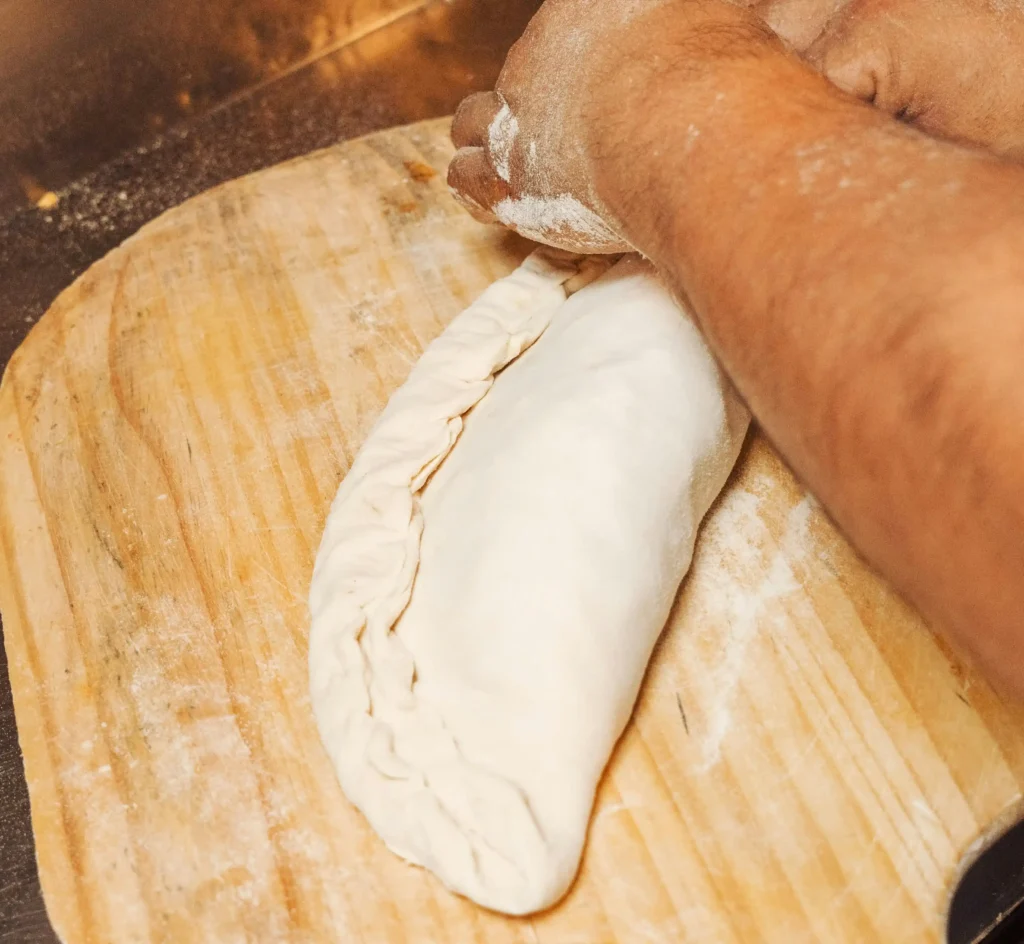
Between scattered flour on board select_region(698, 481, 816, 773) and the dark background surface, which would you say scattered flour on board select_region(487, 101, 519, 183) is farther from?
the dark background surface

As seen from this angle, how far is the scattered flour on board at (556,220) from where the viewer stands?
82cm

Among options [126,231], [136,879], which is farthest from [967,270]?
[126,231]

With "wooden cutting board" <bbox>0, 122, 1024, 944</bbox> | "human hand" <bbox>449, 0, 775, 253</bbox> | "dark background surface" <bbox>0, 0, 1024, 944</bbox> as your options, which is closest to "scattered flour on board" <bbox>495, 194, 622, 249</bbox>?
"human hand" <bbox>449, 0, 775, 253</bbox>

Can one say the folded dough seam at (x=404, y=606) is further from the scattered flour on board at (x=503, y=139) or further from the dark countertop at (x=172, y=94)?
the dark countertop at (x=172, y=94)

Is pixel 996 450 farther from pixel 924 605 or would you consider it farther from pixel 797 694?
pixel 797 694

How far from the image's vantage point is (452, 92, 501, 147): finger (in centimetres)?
86

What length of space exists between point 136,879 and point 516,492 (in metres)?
0.51

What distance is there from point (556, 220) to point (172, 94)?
3.73 ft

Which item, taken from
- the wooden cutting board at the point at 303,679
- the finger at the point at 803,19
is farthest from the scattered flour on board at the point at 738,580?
the finger at the point at 803,19

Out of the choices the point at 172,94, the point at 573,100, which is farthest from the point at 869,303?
the point at 172,94

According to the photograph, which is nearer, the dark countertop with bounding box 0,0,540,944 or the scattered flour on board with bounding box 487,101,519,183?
the scattered flour on board with bounding box 487,101,519,183

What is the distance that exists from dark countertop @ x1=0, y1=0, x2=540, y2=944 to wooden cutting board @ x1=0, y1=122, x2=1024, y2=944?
460mm

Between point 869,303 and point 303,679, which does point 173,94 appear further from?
point 869,303

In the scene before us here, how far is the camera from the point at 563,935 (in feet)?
2.61
